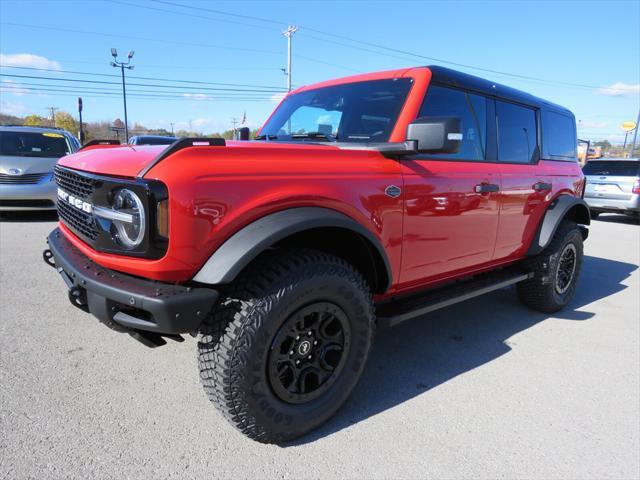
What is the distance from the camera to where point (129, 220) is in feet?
6.14

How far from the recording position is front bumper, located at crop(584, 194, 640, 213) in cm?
1100

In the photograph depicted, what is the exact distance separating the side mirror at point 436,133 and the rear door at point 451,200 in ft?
0.77

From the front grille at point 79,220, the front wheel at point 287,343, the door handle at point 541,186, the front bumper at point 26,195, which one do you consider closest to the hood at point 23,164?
the front bumper at point 26,195

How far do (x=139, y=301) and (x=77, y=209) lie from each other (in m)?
0.86

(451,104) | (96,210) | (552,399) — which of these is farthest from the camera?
(451,104)

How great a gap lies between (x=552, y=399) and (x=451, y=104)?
2.05 metres

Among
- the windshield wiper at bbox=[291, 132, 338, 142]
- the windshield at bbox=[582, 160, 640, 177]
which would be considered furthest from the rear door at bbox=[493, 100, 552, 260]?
the windshield at bbox=[582, 160, 640, 177]

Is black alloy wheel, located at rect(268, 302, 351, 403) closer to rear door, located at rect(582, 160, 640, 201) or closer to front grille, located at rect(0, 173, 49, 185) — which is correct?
front grille, located at rect(0, 173, 49, 185)

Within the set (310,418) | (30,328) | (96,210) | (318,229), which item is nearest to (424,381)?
(310,418)

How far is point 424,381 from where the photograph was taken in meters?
2.92

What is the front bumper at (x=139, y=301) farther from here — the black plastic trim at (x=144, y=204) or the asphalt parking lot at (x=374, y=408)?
the asphalt parking lot at (x=374, y=408)

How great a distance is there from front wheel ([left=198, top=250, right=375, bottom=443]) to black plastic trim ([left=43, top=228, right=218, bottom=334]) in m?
0.19

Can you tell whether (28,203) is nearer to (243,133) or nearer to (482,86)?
(243,133)

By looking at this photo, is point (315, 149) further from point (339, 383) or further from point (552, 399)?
point (552, 399)
